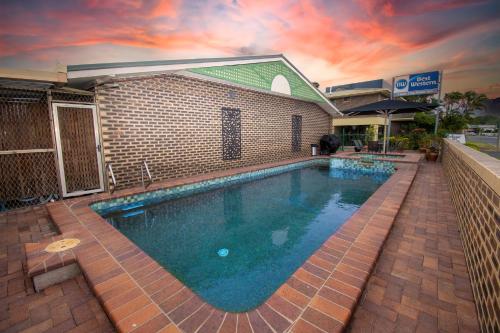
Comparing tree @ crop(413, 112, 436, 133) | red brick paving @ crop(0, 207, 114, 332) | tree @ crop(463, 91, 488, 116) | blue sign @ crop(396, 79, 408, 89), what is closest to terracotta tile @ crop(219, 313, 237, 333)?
red brick paving @ crop(0, 207, 114, 332)

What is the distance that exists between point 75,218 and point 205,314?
3.27 meters

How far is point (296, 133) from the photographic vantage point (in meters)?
11.5

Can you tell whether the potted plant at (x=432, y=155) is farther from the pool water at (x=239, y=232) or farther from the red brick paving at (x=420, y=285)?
the red brick paving at (x=420, y=285)

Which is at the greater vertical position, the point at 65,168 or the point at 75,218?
the point at 65,168

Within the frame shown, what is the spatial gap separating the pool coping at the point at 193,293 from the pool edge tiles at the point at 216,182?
1.60 metres

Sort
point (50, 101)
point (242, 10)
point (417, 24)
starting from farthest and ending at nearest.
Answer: point (417, 24)
point (242, 10)
point (50, 101)

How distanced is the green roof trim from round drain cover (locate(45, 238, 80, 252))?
5041 millimetres

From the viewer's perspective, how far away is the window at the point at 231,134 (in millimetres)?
7844

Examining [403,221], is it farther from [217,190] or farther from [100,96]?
[100,96]

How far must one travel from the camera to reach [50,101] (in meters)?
4.36

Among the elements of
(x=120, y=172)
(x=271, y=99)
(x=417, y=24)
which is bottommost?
(x=120, y=172)

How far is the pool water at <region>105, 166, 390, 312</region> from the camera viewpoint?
8.21 feet

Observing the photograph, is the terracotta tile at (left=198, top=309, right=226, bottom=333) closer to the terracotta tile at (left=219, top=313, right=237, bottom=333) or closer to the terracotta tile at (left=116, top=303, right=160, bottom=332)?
the terracotta tile at (left=219, top=313, right=237, bottom=333)

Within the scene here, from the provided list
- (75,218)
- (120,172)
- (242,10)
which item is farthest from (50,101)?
(242,10)
